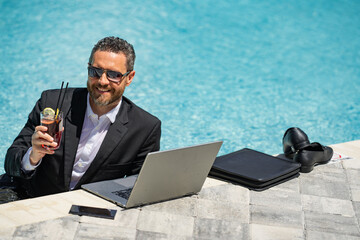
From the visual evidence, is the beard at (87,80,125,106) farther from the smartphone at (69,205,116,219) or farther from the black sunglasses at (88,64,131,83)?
the smartphone at (69,205,116,219)

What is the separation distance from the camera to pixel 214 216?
314 centimetres

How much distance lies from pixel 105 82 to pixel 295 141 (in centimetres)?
155

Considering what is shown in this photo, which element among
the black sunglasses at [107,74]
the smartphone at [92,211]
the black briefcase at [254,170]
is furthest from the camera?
the black briefcase at [254,170]

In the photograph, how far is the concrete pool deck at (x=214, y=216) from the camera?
9.29 ft

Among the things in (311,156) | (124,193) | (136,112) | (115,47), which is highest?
(115,47)

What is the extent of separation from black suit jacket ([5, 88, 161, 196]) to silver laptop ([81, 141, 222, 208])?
15cm

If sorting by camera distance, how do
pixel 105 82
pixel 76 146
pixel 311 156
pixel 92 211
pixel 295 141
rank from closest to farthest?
pixel 92 211
pixel 105 82
pixel 76 146
pixel 311 156
pixel 295 141

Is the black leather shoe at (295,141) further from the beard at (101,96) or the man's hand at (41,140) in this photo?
the man's hand at (41,140)

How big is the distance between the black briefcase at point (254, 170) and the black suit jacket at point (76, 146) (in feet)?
1.83

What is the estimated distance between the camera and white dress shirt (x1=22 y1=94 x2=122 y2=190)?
3.50m

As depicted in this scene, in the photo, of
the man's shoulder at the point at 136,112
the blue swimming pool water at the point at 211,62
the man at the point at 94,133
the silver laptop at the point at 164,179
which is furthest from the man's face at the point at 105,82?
the blue swimming pool water at the point at 211,62

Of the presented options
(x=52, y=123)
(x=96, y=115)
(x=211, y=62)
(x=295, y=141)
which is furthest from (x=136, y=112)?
(x=211, y=62)

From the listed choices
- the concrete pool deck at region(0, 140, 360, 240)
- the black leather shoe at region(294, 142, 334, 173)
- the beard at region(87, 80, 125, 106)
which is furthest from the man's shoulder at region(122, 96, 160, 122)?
the black leather shoe at region(294, 142, 334, 173)

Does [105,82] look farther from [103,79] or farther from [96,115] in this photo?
[96,115]
